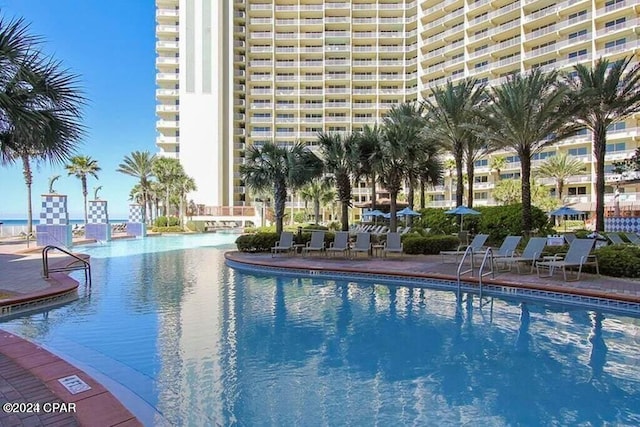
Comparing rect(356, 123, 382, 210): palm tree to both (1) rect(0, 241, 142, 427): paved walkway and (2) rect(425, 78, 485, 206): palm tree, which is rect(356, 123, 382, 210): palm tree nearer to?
(2) rect(425, 78, 485, 206): palm tree

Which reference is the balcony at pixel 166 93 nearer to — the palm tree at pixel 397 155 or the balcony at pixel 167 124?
the balcony at pixel 167 124

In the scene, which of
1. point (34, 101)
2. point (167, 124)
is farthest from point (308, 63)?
point (34, 101)

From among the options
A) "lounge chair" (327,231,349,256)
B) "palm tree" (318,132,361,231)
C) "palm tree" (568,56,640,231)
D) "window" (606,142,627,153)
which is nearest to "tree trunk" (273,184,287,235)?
"palm tree" (318,132,361,231)

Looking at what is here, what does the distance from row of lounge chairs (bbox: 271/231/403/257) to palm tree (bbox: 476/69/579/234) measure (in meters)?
6.08

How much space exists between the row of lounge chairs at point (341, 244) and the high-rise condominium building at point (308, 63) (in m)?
41.3

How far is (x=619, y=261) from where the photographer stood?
10023 mm

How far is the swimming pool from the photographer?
396cm

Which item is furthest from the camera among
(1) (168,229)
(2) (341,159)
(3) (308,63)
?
(3) (308,63)

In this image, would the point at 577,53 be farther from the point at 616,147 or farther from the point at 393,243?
the point at 393,243

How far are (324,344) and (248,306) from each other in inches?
109

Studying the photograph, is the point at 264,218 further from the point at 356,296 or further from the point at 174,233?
the point at 356,296

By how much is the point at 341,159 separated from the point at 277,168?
284 centimetres

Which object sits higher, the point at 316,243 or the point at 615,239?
the point at 615,239

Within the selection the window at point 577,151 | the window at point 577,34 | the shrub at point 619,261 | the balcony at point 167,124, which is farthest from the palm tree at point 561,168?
the balcony at point 167,124
